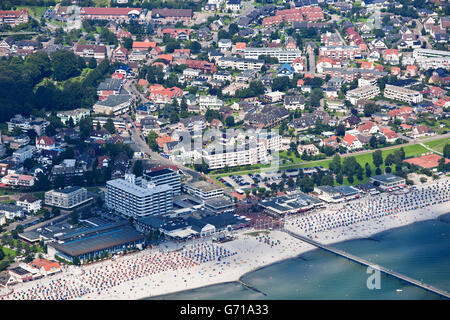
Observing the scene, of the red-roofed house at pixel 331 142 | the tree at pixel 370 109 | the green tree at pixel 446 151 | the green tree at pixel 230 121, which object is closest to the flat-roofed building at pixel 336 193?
the red-roofed house at pixel 331 142

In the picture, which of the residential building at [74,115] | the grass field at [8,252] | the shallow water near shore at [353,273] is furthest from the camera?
the residential building at [74,115]

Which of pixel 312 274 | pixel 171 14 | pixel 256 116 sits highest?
pixel 171 14

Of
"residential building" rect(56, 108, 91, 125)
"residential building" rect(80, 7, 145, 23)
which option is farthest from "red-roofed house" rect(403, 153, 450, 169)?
A: "residential building" rect(80, 7, 145, 23)

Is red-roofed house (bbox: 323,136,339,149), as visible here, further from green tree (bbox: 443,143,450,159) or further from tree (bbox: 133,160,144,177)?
tree (bbox: 133,160,144,177)

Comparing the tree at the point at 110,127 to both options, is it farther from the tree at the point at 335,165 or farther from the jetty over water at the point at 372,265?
the jetty over water at the point at 372,265

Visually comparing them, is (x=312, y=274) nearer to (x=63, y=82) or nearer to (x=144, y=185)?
(x=144, y=185)

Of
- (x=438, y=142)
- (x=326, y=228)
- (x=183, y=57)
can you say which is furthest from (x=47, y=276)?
(x=183, y=57)

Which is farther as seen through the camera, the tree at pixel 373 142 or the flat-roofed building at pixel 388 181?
the tree at pixel 373 142
